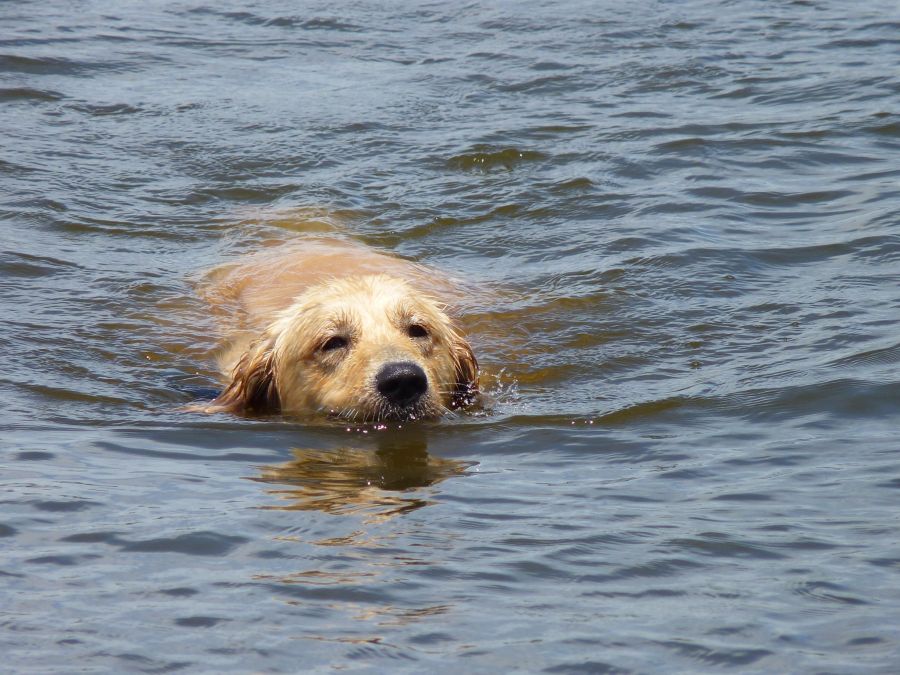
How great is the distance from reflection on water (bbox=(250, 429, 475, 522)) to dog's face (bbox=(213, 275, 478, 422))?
0.23 meters

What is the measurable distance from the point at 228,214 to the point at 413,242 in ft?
5.14

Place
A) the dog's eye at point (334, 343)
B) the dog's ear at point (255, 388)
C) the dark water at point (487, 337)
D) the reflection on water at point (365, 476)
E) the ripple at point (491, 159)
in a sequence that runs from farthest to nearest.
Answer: the ripple at point (491, 159) < the dog's ear at point (255, 388) < the dog's eye at point (334, 343) < the reflection on water at point (365, 476) < the dark water at point (487, 337)

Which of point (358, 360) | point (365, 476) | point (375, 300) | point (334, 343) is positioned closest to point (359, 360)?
point (358, 360)

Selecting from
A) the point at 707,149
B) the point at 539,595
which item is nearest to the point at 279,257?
the point at 707,149

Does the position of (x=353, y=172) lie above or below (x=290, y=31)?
below

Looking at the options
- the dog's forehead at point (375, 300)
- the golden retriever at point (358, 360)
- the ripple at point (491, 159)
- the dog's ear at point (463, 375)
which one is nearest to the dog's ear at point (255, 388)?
the golden retriever at point (358, 360)

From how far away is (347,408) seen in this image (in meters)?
6.68

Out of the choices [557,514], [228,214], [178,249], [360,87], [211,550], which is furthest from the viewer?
[360,87]

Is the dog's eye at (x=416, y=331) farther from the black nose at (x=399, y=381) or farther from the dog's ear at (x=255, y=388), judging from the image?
the dog's ear at (x=255, y=388)

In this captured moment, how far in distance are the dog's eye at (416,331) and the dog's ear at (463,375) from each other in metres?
0.21

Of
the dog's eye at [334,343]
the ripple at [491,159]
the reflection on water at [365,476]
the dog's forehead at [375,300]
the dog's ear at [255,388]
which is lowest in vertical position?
the reflection on water at [365,476]

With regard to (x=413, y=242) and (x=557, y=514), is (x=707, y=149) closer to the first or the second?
(x=413, y=242)

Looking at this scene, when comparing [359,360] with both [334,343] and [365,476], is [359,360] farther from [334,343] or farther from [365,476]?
[365,476]

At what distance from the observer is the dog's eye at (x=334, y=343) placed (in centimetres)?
675
